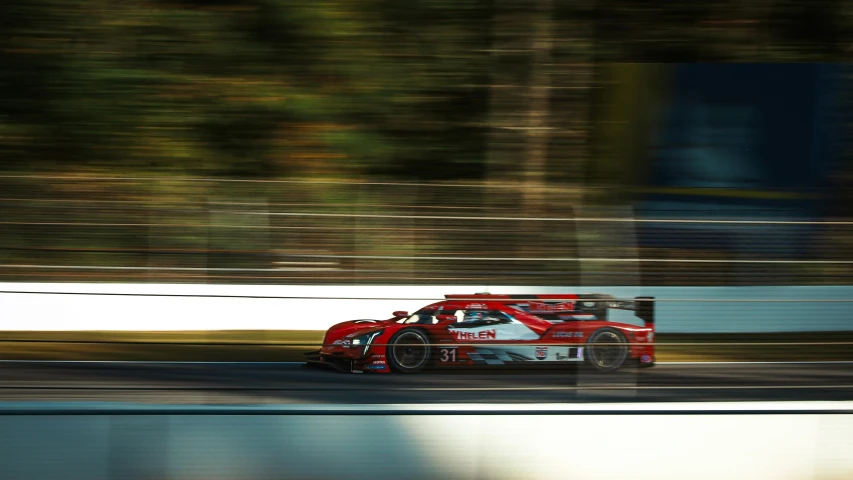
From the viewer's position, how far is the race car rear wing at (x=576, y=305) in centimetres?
379

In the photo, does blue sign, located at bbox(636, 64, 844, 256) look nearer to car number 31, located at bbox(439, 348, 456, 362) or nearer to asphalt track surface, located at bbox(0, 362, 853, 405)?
asphalt track surface, located at bbox(0, 362, 853, 405)

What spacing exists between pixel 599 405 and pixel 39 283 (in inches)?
94.0

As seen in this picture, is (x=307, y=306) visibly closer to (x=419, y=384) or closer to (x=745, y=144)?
(x=419, y=384)

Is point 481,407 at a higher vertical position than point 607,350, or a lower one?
lower

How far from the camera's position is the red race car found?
381cm

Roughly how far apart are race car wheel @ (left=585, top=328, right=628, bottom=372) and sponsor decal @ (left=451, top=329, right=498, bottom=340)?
2.31 feet

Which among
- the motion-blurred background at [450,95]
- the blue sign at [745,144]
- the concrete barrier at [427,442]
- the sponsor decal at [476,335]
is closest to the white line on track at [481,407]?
the concrete barrier at [427,442]

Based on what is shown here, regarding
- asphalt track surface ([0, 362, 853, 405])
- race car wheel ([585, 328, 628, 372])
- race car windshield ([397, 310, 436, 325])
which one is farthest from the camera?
race car windshield ([397, 310, 436, 325])

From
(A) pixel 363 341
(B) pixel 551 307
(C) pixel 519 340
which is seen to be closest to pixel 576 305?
(B) pixel 551 307

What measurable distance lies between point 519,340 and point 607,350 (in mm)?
422

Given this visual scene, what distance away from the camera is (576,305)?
3816 mm

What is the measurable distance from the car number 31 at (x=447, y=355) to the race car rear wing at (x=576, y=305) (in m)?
0.25

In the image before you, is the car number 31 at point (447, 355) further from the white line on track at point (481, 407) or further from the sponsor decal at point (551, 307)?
the sponsor decal at point (551, 307)

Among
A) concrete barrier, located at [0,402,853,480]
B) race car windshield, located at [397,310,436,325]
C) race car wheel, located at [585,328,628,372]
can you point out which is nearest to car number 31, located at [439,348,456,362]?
race car windshield, located at [397,310,436,325]
